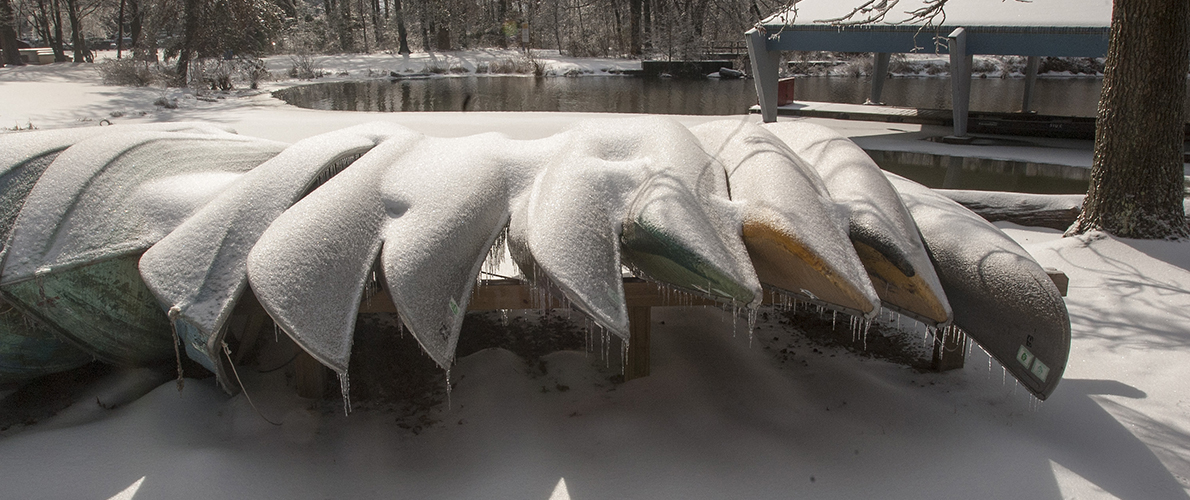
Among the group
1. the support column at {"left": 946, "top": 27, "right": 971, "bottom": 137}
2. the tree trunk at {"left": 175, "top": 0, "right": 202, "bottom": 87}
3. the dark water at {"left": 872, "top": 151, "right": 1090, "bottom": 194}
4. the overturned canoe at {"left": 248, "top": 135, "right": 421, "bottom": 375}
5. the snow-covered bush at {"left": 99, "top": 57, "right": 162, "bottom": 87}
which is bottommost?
the dark water at {"left": 872, "top": 151, "right": 1090, "bottom": 194}

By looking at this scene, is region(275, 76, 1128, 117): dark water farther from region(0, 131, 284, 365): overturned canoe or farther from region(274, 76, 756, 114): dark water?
region(0, 131, 284, 365): overturned canoe

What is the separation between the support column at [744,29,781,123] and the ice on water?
7.85 m

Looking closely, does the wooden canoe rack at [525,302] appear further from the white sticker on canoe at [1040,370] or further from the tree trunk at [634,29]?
the tree trunk at [634,29]

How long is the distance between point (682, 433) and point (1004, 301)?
51.3 inches

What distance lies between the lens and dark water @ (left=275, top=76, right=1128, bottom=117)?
52.7ft

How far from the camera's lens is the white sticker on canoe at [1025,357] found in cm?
274

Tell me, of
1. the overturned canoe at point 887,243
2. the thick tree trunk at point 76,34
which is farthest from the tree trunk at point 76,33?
the overturned canoe at point 887,243

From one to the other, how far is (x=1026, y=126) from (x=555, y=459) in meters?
9.82

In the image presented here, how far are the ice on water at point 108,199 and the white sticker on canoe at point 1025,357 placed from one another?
329 centimetres

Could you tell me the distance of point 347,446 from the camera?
296 cm

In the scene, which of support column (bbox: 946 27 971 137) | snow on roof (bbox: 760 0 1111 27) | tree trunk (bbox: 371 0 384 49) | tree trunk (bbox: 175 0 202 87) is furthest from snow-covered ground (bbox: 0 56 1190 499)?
tree trunk (bbox: 371 0 384 49)

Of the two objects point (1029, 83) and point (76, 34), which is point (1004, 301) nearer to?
point (1029, 83)

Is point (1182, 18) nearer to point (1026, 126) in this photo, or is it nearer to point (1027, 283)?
point (1027, 283)

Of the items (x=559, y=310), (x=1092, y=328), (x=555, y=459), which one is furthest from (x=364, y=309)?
(x=1092, y=328)
